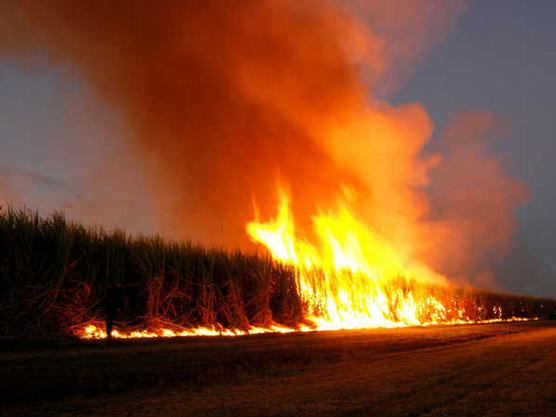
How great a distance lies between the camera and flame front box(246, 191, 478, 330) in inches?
783

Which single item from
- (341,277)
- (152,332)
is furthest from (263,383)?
(341,277)

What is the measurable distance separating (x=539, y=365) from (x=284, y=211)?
45.6 ft

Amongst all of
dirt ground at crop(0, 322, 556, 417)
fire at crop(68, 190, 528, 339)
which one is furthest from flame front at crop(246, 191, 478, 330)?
dirt ground at crop(0, 322, 556, 417)

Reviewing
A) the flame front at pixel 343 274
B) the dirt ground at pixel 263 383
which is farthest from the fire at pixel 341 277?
the dirt ground at pixel 263 383

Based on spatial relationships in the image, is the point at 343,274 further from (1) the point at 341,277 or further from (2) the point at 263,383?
(2) the point at 263,383

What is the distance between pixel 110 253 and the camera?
1241 centimetres

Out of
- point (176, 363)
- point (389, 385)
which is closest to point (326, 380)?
point (389, 385)

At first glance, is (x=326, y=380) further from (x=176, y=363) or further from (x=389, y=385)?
(x=176, y=363)

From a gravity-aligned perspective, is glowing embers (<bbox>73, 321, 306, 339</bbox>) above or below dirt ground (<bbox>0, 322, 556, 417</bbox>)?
above

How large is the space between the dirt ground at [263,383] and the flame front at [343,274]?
31.8 ft

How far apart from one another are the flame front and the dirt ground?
9.70 metres

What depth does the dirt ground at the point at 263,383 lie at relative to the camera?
530 cm

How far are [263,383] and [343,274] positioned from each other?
15.1 metres

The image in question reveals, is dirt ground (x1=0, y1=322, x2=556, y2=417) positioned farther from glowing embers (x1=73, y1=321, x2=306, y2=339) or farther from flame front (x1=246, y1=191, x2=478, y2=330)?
flame front (x1=246, y1=191, x2=478, y2=330)
